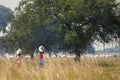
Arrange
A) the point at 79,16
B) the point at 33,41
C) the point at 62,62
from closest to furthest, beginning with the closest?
the point at 62,62, the point at 79,16, the point at 33,41

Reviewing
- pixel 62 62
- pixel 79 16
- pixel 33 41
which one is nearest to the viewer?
pixel 62 62

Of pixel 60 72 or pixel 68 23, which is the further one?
pixel 68 23

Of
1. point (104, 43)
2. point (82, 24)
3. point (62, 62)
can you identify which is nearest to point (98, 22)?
point (82, 24)

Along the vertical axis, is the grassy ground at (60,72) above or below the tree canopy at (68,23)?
below

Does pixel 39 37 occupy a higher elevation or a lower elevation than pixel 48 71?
higher

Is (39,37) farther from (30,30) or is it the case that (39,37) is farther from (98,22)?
(98,22)

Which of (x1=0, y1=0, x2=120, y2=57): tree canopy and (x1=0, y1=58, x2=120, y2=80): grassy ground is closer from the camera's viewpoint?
(x1=0, y1=58, x2=120, y2=80): grassy ground

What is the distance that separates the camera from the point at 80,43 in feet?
124

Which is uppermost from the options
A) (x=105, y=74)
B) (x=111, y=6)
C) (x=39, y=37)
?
(x=111, y=6)

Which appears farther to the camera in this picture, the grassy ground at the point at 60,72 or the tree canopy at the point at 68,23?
the tree canopy at the point at 68,23

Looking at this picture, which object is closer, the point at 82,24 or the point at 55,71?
the point at 55,71

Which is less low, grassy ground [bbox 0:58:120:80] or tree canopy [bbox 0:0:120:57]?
tree canopy [bbox 0:0:120:57]

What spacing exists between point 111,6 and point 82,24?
3788 mm

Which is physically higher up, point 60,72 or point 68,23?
point 68,23
